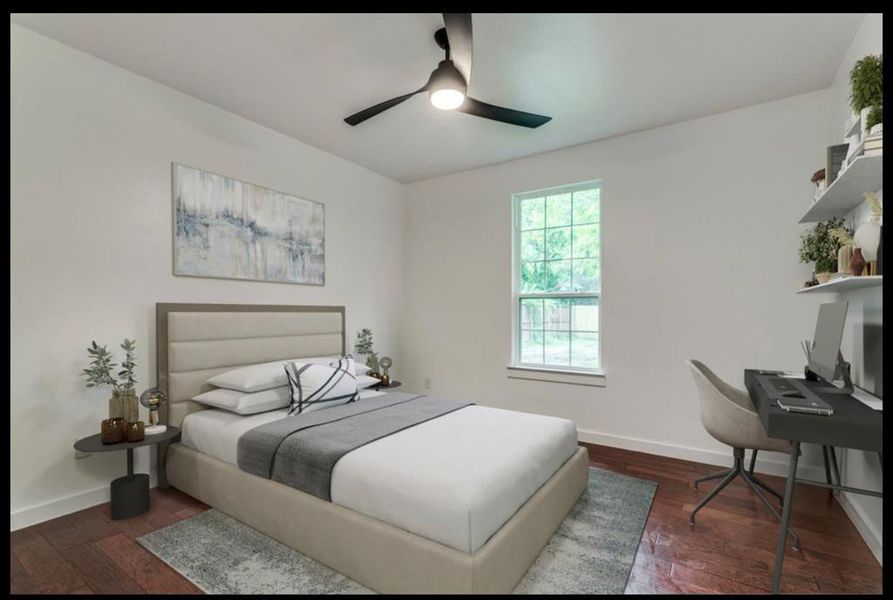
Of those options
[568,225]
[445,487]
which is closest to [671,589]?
[445,487]

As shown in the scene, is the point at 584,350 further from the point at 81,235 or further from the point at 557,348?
the point at 81,235

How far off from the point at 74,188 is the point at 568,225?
3678 mm

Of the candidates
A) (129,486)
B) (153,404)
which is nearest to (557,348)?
(153,404)

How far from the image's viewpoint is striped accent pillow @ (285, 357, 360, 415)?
275cm

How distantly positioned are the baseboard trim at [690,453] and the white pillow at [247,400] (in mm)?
2586

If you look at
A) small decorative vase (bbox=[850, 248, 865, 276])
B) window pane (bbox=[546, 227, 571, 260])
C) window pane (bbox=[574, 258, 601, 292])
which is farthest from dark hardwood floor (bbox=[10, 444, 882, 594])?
window pane (bbox=[546, 227, 571, 260])

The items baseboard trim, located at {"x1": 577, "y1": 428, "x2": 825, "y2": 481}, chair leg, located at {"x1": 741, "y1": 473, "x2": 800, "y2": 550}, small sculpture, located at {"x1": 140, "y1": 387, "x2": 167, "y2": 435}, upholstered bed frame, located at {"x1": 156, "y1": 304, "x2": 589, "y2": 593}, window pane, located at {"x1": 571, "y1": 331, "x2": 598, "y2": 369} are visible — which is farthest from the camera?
window pane, located at {"x1": 571, "y1": 331, "x2": 598, "y2": 369}

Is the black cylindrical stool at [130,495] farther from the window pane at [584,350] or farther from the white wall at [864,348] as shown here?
the white wall at [864,348]

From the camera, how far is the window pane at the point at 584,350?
149 inches

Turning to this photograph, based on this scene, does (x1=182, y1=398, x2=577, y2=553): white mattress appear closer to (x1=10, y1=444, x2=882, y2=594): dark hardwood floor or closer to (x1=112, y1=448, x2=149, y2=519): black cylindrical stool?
(x1=112, y1=448, x2=149, y2=519): black cylindrical stool

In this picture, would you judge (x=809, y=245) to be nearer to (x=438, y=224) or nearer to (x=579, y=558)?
(x=579, y=558)

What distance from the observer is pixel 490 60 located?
2.45 m

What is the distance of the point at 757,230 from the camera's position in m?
3.06

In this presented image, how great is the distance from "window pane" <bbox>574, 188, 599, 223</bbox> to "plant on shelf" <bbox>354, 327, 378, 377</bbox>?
2338 mm
